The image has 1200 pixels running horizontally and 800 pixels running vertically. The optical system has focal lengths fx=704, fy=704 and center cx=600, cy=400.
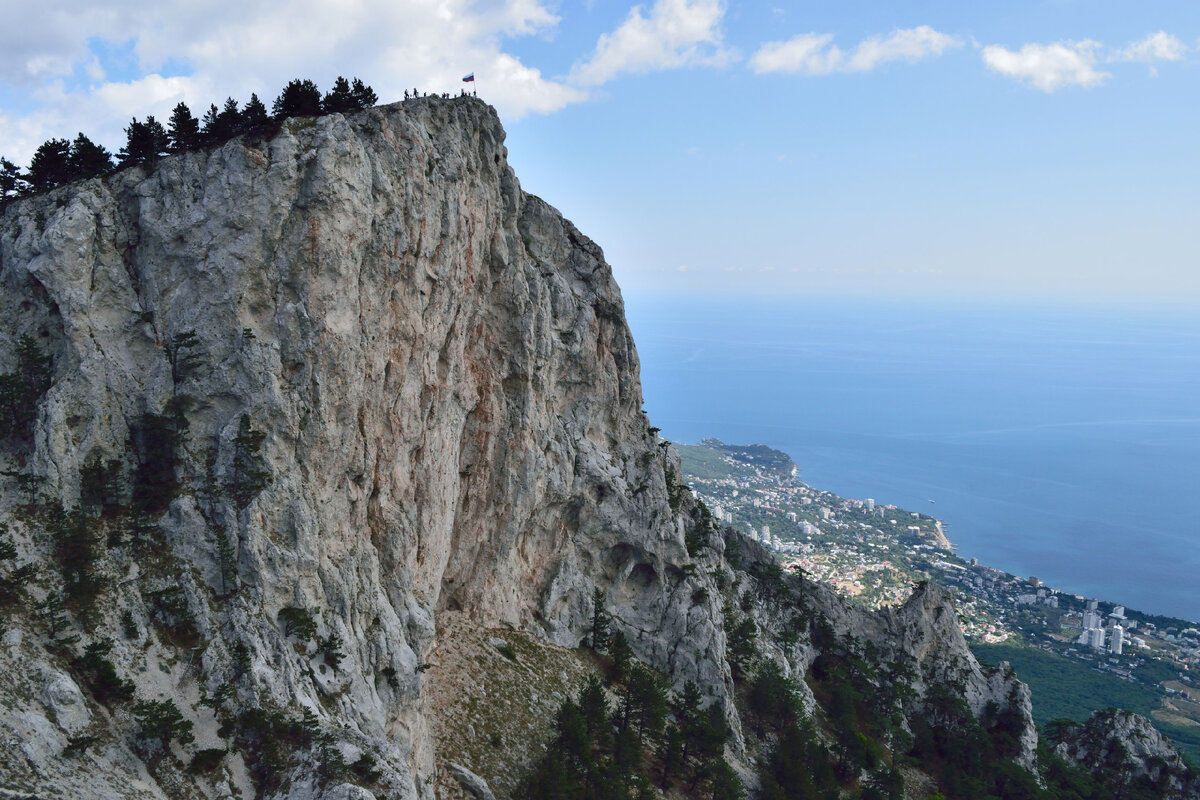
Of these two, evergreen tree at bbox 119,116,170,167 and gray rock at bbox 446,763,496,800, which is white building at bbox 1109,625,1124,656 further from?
evergreen tree at bbox 119,116,170,167

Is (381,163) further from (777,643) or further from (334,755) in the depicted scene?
(777,643)

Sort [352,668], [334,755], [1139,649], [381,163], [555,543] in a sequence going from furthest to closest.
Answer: [1139,649]
[555,543]
[381,163]
[352,668]
[334,755]

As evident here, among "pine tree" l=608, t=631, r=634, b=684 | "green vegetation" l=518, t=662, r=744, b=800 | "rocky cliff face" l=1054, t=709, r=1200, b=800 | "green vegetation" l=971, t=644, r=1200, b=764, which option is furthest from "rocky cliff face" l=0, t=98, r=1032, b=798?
"green vegetation" l=971, t=644, r=1200, b=764

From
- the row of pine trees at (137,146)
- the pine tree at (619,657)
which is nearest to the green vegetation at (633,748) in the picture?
the pine tree at (619,657)

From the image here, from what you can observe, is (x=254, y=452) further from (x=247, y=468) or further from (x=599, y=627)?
(x=599, y=627)

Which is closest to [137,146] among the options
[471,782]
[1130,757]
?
[471,782]

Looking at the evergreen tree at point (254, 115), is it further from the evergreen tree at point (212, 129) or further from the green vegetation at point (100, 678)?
the green vegetation at point (100, 678)

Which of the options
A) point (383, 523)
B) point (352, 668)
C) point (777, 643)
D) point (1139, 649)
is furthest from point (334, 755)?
point (1139, 649)
